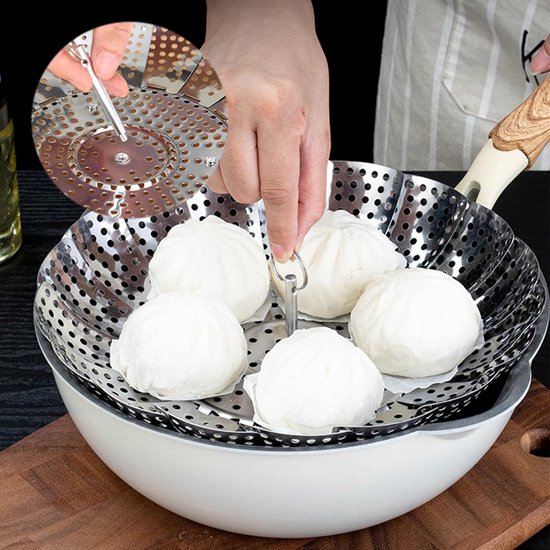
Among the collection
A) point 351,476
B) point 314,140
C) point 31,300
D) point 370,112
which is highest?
point 314,140

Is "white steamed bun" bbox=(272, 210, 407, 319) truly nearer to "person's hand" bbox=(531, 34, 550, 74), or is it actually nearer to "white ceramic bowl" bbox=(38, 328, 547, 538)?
"white ceramic bowl" bbox=(38, 328, 547, 538)

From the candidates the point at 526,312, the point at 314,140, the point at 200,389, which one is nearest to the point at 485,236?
the point at 526,312

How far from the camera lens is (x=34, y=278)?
111 centimetres

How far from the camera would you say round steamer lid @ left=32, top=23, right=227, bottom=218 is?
714 mm

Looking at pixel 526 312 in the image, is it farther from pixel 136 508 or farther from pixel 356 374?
pixel 136 508

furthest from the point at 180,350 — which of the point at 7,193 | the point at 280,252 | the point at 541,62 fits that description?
the point at 541,62

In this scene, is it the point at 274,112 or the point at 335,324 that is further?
the point at 335,324

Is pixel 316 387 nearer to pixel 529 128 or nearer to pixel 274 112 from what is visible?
pixel 274 112

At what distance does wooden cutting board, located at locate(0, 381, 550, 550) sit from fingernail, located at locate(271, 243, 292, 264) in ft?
0.81

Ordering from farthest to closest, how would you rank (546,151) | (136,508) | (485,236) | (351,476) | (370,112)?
(370,112)
(546,151)
(485,236)
(136,508)
(351,476)

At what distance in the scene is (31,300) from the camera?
3.53 ft

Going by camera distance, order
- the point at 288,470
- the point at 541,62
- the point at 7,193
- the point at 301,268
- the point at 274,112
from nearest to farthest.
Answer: the point at 288,470 < the point at 274,112 < the point at 301,268 < the point at 7,193 < the point at 541,62

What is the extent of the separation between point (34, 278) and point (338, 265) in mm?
384

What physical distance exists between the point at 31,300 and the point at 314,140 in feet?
1.40
